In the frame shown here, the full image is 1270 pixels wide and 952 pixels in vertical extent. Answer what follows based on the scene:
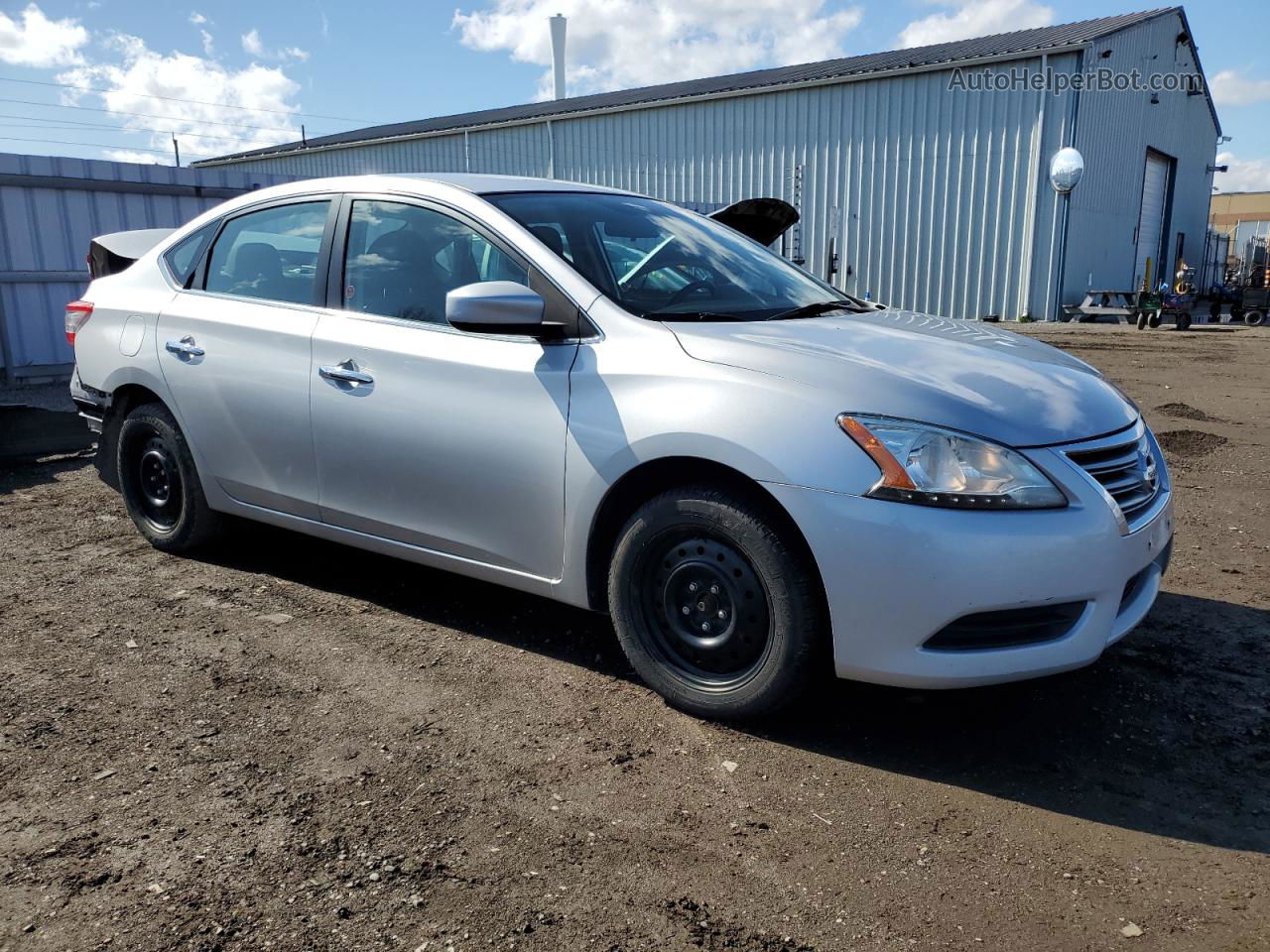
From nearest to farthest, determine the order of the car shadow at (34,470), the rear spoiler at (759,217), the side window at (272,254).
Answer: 1. the side window at (272,254)
2. the rear spoiler at (759,217)
3. the car shadow at (34,470)

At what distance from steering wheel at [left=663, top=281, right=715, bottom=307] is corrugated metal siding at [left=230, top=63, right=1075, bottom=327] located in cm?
1604

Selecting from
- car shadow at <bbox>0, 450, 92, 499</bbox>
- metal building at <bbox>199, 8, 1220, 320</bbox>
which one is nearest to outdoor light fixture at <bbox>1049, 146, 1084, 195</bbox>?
metal building at <bbox>199, 8, 1220, 320</bbox>

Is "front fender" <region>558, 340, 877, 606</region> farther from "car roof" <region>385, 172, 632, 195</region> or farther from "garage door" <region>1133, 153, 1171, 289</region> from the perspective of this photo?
"garage door" <region>1133, 153, 1171, 289</region>

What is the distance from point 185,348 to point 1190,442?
701cm

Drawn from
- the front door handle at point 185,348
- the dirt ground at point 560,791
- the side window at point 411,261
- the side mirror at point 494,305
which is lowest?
the dirt ground at point 560,791

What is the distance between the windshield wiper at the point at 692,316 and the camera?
329 cm

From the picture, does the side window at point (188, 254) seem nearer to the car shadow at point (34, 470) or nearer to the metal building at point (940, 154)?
the car shadow at point (34, 470)

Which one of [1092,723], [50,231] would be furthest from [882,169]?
[1092,723]

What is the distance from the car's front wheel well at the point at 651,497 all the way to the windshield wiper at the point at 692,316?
522 millimetres

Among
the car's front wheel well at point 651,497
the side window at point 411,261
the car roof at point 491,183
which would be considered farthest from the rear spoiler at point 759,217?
the car's front wheel well at point 651,497

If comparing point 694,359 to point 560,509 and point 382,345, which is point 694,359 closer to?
point 560,509

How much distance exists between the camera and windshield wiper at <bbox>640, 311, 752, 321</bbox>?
3295mm

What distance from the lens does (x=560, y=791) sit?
2770mm

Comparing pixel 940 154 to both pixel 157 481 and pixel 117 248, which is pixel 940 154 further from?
pixel 157 481
